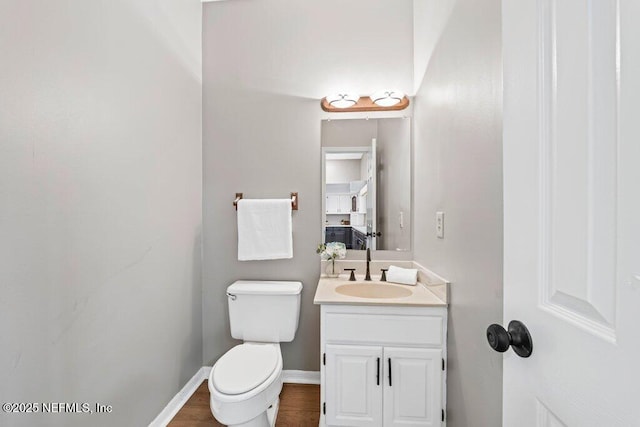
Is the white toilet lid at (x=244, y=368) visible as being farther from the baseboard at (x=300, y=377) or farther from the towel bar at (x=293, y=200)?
the towel bar at (x=293, y=200)

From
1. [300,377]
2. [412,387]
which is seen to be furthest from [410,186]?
[300,377]

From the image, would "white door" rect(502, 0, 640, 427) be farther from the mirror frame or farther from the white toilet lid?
the mirror frame

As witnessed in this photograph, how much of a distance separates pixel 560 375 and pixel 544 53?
57cm

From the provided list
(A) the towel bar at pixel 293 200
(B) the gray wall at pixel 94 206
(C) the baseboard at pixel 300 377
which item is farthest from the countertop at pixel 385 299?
(B) the gray wall at pixel 94 206

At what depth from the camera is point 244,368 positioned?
4.57 ft

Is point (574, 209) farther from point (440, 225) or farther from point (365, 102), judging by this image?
point (365, 102)

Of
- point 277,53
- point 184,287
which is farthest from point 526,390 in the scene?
point 277,53

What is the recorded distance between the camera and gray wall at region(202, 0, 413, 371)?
192 cm

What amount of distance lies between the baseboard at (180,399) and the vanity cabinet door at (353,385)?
3.04 feet

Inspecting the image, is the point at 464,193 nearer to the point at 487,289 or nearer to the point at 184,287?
the point at 487,289

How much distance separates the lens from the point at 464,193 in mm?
1144

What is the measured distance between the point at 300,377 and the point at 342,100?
195cm

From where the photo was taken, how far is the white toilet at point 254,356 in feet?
4.05

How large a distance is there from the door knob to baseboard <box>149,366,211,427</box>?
1.74 meters
